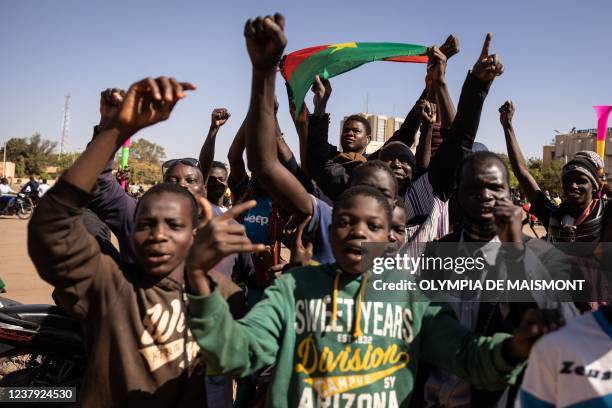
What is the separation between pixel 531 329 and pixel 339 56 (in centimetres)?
440

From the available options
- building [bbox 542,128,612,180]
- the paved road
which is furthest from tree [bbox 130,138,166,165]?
the paved road

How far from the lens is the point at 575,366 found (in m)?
1.44

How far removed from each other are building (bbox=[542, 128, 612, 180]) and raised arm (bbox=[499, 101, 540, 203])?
177ft

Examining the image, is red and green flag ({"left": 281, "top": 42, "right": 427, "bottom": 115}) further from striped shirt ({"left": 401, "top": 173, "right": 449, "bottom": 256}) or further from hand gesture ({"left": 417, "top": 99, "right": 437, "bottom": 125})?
striped shirt ({"left": 401, "top": 173, "right": 449, "bottom": 256})

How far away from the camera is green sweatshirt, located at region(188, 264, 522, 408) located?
5.47 feet

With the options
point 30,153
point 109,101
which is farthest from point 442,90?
point 30,153

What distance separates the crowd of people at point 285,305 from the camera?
146 centimetres

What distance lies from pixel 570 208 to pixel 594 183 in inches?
9.3

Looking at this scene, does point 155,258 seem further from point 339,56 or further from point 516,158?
point 339,56

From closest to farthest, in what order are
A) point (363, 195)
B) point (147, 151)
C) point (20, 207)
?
point (363, 195), point (20, 207), point (147, 151)

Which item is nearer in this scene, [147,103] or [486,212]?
[147,103]

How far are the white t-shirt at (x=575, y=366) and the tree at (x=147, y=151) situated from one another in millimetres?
103614

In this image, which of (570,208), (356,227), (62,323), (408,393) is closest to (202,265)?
(356,227)

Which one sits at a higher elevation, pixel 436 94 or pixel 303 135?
pixel 436 94
